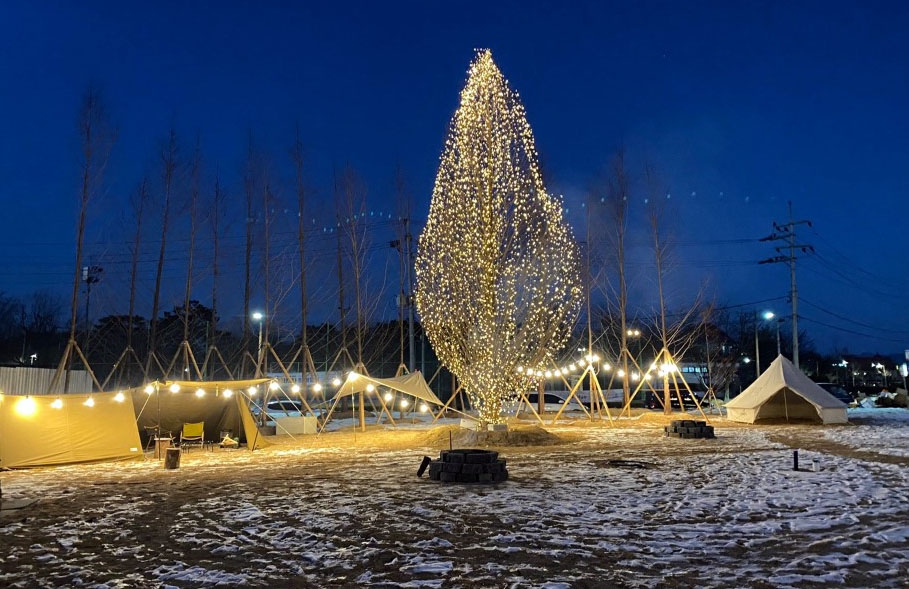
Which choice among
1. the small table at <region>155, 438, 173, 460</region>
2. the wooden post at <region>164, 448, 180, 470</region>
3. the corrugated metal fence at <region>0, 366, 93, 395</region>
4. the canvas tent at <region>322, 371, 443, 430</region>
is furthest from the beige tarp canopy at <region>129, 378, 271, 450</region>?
the corrugated metal fence at <region>0, 366, 93, 395</region>

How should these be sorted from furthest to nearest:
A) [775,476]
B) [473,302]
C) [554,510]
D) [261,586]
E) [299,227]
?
[299,227] → [473,302] → [775,476] → [554,510] → [261,586]

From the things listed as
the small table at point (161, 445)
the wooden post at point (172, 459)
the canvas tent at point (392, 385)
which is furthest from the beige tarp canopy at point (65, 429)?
the canvas tent at point (392, 385)

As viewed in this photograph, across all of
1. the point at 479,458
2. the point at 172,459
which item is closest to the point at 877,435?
the point at 479,458

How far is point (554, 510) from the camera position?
27.0 feet

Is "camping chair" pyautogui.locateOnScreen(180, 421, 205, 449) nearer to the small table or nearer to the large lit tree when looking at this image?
the small table

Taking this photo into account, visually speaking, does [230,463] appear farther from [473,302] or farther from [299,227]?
[299,227]

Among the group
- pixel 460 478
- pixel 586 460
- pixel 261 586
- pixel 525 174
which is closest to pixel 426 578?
pixel 261 586

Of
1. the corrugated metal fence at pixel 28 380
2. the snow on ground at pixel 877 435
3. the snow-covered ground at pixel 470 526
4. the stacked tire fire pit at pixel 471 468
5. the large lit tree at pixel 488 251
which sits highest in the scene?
the large lit tree at pixel 488 251

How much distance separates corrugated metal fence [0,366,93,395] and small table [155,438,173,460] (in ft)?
23.2

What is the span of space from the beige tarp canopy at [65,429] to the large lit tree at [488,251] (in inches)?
297

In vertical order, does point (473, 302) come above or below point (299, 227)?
below

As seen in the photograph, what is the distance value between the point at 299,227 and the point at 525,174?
33.9ft

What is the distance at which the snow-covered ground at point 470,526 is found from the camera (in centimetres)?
Answer: 571

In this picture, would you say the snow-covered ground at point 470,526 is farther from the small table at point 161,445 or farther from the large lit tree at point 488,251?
the large lit tree at point 488,251
